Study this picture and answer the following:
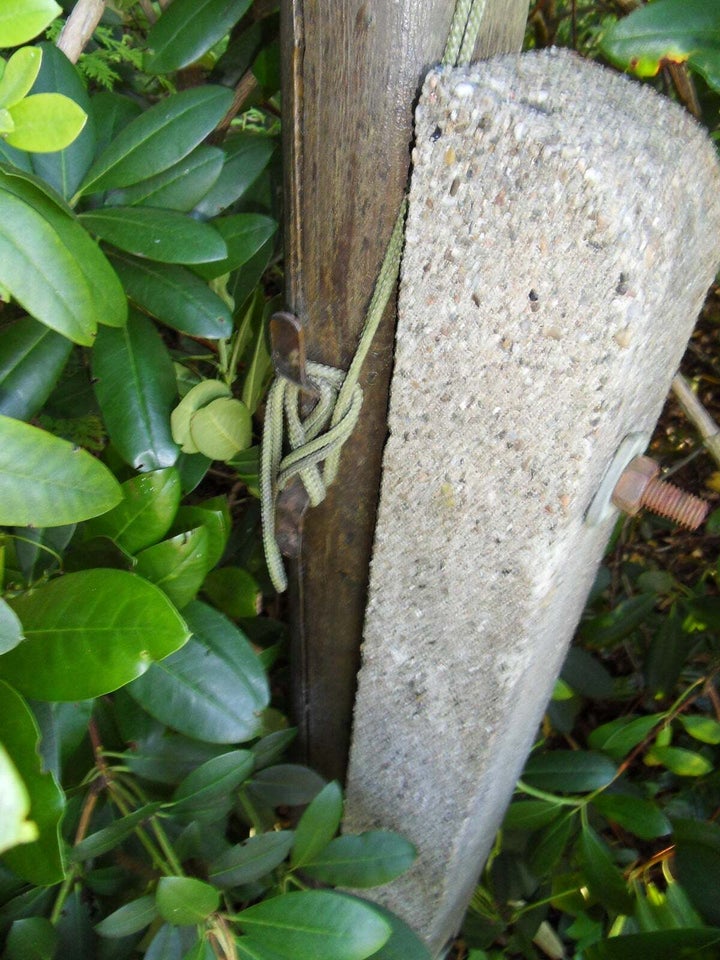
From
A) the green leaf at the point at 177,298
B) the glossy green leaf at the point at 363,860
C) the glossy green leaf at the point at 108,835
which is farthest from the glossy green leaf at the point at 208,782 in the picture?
the green leaf at the point at 177,298

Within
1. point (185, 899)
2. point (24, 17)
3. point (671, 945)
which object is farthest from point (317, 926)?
point (24, 17)

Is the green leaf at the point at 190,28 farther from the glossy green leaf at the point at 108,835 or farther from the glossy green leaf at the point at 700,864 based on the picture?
the glossy green leaf at the point at 700,864

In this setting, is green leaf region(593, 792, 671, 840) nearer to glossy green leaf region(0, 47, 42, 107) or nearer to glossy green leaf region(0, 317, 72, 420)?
glossy green leaf region(0, 317, 72, 420)

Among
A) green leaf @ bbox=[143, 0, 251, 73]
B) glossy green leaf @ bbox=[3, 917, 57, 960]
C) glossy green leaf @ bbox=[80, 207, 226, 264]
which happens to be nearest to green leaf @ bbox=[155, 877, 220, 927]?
glossy green leaf @ bbox=[3, 917, 57, 960]

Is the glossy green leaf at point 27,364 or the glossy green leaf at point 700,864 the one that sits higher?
the glossy green leaf at point 27,364

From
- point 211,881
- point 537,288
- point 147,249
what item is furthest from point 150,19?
point 211,881

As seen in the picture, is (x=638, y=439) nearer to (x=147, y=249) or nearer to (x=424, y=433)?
(x=424, y=433)
